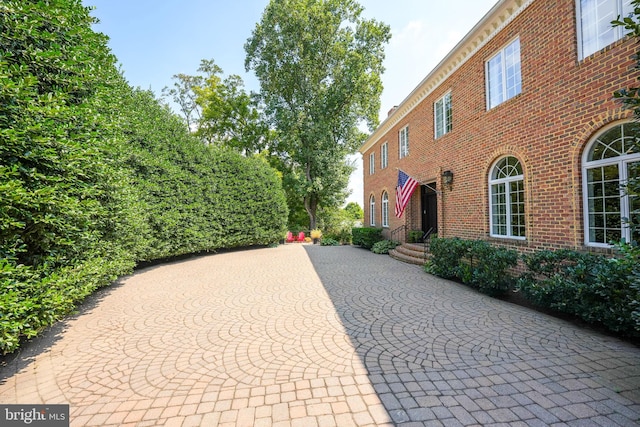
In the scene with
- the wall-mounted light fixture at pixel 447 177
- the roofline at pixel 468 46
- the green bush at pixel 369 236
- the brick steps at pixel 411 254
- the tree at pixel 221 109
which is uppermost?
the tree at pixel 221 109

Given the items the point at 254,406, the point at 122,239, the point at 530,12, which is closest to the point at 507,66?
the point at 530,12

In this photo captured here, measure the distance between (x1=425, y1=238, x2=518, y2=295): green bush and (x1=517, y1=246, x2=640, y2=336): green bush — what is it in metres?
0.54

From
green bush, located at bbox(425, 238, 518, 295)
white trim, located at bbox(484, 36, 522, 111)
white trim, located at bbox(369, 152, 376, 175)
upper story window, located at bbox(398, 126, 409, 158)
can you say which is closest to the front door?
upper story window, located at bbox(398, 126, 409, 158)

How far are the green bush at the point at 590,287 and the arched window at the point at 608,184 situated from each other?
2.37ft

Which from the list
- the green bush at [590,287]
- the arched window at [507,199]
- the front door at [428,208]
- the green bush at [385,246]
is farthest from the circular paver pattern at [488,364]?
the green bush at [385,246]

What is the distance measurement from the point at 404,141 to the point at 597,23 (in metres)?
8.00

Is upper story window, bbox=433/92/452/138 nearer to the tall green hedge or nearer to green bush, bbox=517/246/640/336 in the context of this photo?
green bush, bbox=517/246/640/336

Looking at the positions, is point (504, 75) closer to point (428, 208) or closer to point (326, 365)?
point (428, 208)

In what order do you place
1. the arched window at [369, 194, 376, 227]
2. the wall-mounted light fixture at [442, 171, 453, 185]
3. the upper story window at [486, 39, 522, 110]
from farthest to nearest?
the arched window at [369, 194, 376, 227] → the wall-mounted light fixture at [442, 171, 453, 185] → the upper story window at [486, 39, 522, 110]

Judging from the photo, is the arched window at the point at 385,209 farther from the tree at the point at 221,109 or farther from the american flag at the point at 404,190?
the tree at the point at 221,109

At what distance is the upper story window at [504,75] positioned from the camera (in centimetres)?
644

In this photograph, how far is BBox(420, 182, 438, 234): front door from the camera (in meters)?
10.9

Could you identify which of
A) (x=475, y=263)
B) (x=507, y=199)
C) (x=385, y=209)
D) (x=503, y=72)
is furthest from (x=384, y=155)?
(x=475, y=263)

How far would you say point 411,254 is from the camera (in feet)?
33.1
